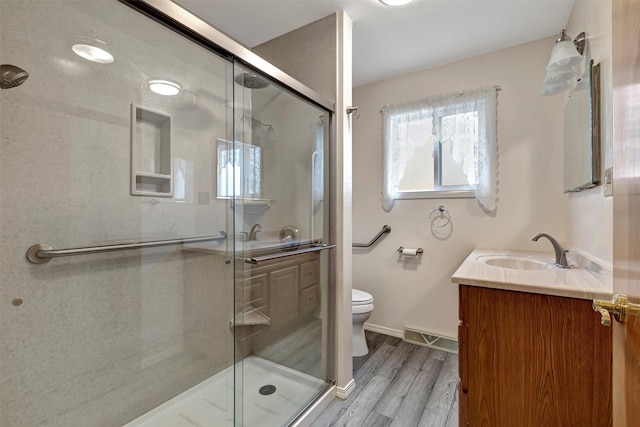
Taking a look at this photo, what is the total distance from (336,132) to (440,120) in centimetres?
114

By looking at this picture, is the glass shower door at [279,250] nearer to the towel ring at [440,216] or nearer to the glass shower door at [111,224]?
the glass shower door at [111,224]

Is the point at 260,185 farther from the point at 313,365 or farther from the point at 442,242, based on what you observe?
the point at 442,242

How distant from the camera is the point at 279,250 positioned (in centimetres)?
166

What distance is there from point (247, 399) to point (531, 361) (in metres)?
1.32

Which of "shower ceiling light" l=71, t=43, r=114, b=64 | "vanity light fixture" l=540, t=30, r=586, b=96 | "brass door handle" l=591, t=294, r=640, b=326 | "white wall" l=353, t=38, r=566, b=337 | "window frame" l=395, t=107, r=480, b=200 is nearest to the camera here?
"brass door handle" l=591, t=294, r=640, b=326

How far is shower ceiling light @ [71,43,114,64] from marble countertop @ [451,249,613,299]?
1840mm

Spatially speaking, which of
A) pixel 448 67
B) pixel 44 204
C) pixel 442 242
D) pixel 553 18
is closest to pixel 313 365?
pixel 442 242

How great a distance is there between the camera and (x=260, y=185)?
1.70 meters

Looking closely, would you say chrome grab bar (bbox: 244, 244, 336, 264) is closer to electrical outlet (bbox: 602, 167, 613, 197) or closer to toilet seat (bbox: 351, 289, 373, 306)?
toilet seat (bbox: 351, 289, 373, 306)

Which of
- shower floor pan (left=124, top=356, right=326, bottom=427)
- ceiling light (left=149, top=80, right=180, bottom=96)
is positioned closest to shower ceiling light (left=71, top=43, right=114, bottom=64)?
ceiling light (left=149, top=80, right=180, bottom=96)

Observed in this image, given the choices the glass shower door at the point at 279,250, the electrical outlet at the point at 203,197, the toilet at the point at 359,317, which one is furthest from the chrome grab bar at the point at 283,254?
the toilet at the point at 359,317

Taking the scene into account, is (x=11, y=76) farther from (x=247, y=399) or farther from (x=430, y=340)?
(x=430, y=340)

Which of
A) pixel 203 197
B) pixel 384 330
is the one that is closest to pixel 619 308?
pixel 203 197

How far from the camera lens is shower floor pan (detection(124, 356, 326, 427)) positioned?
1484 millimetres
